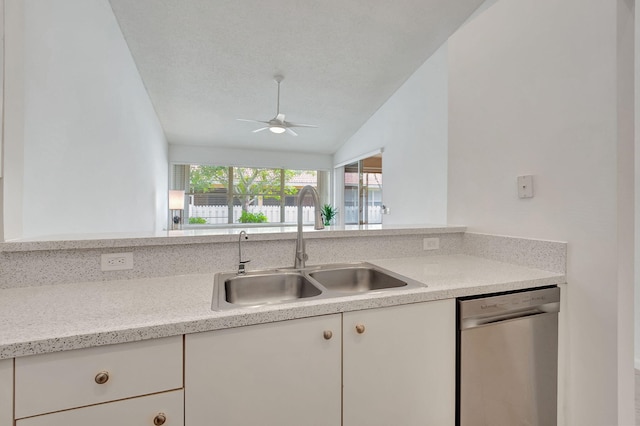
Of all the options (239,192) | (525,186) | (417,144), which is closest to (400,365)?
(525,186)

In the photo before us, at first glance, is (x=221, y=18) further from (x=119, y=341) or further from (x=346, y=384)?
(x=346, y=384)

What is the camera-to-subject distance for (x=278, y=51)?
10.6ft

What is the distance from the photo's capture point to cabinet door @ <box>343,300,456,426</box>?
3.19 feet

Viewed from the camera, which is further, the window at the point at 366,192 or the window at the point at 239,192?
the window at the point at 239,192

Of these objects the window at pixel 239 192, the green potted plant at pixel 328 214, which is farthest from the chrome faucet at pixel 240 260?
the window at pixel 239 192

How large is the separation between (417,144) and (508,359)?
302 centimetres

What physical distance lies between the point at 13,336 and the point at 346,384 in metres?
0.92

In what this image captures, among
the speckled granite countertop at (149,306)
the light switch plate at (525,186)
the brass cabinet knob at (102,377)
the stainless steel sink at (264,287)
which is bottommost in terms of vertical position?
the brass cabinet knob at (102,377)

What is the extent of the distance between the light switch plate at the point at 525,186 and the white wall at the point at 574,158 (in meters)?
0.03

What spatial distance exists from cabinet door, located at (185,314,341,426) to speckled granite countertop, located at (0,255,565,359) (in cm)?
5

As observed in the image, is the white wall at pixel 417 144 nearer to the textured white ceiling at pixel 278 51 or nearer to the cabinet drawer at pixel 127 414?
the textured white ceiling at pixel 278 51

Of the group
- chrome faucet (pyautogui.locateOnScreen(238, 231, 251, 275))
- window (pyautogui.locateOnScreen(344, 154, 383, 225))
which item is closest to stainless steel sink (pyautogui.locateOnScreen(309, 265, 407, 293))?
chrome faucet (pyautogui.locateOnScreen(238, 231, 251, 275))

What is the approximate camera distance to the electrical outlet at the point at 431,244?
1.74 m

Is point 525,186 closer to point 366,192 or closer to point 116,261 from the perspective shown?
point 116,261
